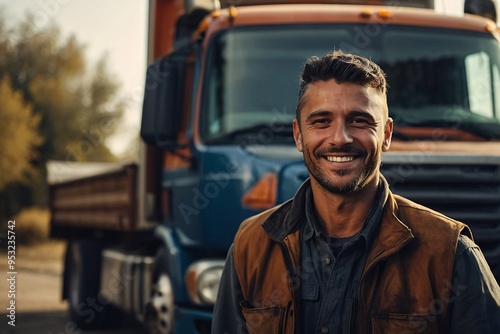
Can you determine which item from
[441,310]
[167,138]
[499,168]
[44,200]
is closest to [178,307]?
[167,138]

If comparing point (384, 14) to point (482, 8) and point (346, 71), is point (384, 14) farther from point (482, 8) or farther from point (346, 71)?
point (346, 71)

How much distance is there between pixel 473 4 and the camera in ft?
23.6

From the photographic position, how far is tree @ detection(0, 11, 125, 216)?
3644 centimetres

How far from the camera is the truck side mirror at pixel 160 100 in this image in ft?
20.9

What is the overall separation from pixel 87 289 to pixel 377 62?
5.15m

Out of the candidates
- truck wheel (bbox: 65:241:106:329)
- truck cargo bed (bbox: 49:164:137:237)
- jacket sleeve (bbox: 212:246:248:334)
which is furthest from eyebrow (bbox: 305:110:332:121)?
truck wheel (bbox: 65:241:106:329)

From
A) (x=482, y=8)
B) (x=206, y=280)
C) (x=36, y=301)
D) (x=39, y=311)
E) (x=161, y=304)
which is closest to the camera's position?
(x=206, y=280)

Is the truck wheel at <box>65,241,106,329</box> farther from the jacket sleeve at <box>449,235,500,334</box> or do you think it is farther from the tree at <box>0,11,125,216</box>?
the tree at <box>0,11,125,216</box>

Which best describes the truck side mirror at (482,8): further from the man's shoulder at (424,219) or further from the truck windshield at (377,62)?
the man's shoulder at (424,219)

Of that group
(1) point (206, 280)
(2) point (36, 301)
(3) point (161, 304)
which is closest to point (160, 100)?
(1) point (206, 280)

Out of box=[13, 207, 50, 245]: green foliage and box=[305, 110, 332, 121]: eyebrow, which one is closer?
box=[305, 110, 332, 121]: eyebrow

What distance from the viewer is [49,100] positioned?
134ft

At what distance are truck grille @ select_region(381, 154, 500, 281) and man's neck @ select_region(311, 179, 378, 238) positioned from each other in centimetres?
257

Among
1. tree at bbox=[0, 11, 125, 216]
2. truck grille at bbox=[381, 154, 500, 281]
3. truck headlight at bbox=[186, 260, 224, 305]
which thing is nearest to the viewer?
truck grille at bbox=[381, 154, 500, 281]
